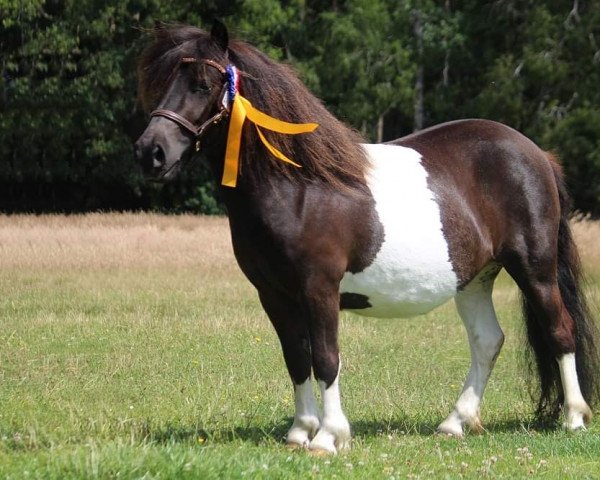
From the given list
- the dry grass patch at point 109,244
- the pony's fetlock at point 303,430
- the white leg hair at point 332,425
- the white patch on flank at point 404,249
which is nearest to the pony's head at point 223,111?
the white patch on flank at point 404,249

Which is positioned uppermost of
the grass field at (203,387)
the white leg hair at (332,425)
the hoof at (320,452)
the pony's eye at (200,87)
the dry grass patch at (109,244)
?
the pony's eye at (200,87)

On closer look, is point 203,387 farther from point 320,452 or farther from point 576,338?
point 576,338

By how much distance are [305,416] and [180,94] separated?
6.97 feet

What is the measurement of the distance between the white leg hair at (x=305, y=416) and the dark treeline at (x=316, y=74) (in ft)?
83.4

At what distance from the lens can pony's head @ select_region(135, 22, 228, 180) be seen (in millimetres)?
6035

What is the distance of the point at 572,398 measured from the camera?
7586 millimetres

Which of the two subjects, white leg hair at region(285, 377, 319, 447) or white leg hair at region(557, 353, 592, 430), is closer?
white leg hair at region(285, 377, 319, 447)

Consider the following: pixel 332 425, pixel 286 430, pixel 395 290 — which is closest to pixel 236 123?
pixel 395 290

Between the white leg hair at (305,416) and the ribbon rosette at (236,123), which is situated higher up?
the ribbon rosette at (236,123)

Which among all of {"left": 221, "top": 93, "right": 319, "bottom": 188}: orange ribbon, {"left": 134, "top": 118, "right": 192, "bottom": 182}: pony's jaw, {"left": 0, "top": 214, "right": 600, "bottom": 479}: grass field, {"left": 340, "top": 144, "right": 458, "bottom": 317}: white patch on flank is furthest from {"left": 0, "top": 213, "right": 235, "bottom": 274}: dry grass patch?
{"left": 134, "top": 118, "right": 192, "bottom": 182}: pony's jaw

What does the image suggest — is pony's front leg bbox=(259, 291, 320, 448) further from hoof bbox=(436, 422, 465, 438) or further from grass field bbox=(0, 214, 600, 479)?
hoof bbox=(436, 422, 465, 438)

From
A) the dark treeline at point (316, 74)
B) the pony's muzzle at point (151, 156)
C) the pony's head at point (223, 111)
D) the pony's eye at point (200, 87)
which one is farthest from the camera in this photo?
the dark treeline at point (316, 74)

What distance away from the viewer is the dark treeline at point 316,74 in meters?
33.4

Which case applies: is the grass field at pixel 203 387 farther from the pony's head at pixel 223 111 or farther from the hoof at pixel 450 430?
the pony's head at pixel 223 111
